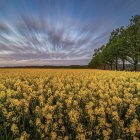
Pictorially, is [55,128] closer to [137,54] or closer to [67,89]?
[67,89]

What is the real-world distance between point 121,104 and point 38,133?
13.2 ft

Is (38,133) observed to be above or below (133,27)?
below

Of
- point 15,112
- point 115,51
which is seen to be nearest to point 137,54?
point 115,51

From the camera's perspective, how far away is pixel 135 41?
71.6 m

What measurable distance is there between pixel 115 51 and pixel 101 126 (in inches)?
2739

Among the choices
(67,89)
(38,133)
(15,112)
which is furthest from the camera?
(67,89)

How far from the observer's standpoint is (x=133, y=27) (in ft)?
237

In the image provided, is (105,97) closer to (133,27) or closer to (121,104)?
(121,104)

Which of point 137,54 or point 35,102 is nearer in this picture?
point 35,102

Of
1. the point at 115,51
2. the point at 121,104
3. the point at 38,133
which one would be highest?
the point at 115,51

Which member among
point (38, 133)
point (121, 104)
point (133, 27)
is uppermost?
point (133, 27)

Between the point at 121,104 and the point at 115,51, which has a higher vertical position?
the point at 115,51

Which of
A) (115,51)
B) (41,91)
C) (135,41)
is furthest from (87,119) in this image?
(115,51)

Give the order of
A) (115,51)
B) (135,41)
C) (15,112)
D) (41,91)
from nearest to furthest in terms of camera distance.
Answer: (15,112), (41,91), (135,41), (115,51)
